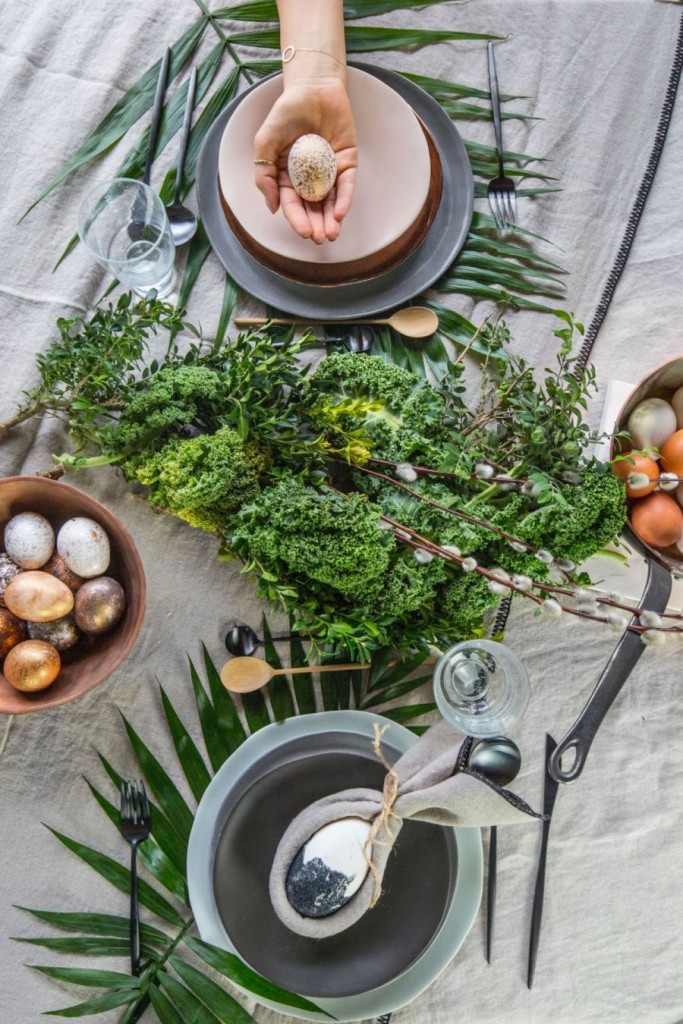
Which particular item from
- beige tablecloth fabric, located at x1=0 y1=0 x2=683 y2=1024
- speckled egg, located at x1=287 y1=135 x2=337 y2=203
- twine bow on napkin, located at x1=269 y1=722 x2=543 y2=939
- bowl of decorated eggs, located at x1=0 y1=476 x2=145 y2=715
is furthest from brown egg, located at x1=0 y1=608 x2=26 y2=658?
speckled egg, located at x1=287 y1=135 x2=337 y2=203

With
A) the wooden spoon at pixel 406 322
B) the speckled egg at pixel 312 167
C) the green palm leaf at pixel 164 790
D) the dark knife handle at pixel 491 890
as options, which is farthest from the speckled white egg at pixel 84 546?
the dark knife handle at pixel 491 890

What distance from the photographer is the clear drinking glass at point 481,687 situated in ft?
2.99

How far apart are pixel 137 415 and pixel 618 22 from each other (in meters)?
0.87

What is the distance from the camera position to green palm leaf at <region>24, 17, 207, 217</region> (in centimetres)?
104

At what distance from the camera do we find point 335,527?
2.66ft

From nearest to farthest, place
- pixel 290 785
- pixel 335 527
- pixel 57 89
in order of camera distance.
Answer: pixel 335 527 < pixel 290 785 < pixel 57 89

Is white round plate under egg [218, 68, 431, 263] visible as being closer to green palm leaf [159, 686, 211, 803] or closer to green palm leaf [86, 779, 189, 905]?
green palm leaf [159, 686, 211, 803]

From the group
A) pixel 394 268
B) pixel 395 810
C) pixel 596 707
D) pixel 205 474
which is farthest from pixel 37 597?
pixel 596 707

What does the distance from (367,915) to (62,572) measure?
548mm

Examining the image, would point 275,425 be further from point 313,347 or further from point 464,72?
point 464,72

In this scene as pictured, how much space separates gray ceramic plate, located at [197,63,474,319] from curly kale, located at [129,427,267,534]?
23 centimetres

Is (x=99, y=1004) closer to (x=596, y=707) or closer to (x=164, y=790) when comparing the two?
(x=164, y=790)

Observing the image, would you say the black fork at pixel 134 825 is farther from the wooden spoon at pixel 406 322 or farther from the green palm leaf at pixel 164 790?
the wooden spoon at pixel 406 322

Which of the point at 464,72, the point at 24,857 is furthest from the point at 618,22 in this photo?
the point at 24,857
